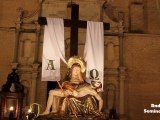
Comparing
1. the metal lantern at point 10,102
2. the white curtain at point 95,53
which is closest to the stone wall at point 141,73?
the metal lantern at point 10,102

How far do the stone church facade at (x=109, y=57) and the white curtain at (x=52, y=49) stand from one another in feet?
17.1

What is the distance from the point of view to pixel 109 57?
15336 mm

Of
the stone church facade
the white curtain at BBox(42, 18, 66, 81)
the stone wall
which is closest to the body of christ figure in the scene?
the white curtain at BBox(42, 18, 66, 81)

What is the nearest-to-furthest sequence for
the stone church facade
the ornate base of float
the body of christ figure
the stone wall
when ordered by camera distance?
the ornate base of float < the body of christ figure < the stone church facade < the stone wall

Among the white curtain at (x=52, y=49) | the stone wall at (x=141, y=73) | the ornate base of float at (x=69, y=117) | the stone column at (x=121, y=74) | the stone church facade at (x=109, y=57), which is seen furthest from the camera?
the stone wall at (x=141, y=73)

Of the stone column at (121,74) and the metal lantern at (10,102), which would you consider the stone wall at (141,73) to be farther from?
the metal lantern at (10,102)

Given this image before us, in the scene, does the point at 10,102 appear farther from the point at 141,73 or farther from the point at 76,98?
the point at 76,98

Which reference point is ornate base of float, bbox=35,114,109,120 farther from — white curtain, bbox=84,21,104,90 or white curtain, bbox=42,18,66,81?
white curtain, bbox=84,21,104,90

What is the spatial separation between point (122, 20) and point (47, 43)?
7.10 metres

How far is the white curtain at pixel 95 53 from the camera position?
30.5 ft

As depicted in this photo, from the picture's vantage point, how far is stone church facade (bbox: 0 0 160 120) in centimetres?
1480

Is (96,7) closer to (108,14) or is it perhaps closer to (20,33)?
(108,14)

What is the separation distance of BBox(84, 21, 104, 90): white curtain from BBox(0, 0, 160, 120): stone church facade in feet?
16.1

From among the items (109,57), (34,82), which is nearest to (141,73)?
→ (109,57)
